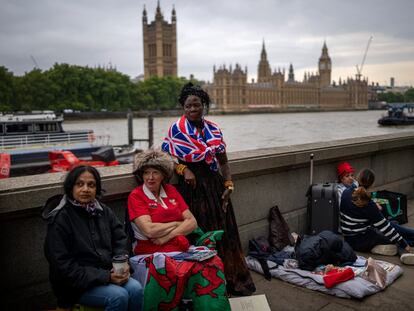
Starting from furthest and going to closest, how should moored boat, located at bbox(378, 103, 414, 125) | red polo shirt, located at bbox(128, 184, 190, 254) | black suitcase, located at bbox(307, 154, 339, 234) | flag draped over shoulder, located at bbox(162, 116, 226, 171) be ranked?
moored boat, located at bbox(378, 103, 414, 125), black suitcase, located at bbox(307, 154, 339, 234), flag draped over shoulder, located at bbox(162, 116, 226, 171), red polo shirt, located at bbox(128, 184, 190, 254)

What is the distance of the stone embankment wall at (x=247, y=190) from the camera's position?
2.93 metres

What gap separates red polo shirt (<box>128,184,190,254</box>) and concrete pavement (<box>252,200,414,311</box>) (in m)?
0.97

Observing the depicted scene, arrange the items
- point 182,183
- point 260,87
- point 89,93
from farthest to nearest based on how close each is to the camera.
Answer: point 260,87 < point 89,93 < point 182,183

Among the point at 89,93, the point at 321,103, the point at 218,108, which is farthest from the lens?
the point at 321,103

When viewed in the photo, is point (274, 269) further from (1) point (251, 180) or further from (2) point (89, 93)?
(2) point (89, 93)

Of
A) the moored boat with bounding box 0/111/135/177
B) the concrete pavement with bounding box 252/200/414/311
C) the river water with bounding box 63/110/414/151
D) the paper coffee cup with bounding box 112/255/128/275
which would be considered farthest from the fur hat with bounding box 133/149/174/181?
the river water with bounding box 63/110/414/151

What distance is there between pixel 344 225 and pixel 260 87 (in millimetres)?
133050

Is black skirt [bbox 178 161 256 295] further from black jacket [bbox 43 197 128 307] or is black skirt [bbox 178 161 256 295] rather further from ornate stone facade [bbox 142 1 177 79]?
ornate stone facade [bbox 142 1 177 79]

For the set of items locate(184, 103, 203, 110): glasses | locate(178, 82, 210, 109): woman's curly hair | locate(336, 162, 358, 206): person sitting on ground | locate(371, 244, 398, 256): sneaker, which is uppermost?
locate(178, 82, 210, 109): woman's curly hair

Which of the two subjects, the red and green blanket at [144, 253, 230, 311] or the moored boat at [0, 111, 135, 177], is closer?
the red and green blanket at [144, 253, 230, 311]

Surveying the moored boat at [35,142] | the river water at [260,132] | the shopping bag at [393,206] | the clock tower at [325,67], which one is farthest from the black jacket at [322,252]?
the clock tower at [325,67]

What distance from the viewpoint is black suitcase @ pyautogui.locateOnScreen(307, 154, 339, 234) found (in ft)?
15.7

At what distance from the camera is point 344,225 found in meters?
4.69

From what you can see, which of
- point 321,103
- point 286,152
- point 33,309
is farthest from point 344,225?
point 321,103
